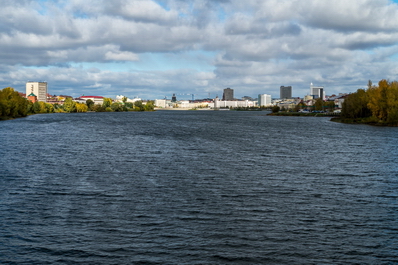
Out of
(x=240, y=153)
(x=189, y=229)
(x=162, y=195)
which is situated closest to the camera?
(x=189, y=229)

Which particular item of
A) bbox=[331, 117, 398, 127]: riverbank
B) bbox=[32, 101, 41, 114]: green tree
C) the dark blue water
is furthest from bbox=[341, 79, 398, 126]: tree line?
bbox=[32, 101, 41, 114]: green tree

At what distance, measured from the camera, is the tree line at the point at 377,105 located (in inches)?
3221

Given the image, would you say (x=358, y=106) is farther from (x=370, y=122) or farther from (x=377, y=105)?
(x=377, y=105)

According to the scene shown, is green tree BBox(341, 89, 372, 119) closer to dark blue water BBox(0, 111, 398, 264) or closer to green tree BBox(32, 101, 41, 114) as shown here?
dark blue water BBox(0, 111, 398, 264)

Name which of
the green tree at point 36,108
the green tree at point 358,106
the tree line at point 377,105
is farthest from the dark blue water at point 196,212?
the green tree at point 36,108

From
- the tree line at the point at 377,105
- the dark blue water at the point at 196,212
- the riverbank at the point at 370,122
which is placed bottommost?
the dark blue water at the point at 196,212

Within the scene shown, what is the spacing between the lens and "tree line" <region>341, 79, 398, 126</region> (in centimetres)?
8181

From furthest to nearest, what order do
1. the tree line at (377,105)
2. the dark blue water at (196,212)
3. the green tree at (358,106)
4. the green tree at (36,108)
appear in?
the green tree at (36,108) → the green tree at (358,106) → the tree line at (377,105) → the dark blue water at (196,212)

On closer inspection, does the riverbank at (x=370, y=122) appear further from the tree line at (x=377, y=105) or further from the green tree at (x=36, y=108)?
the green tree at (x=36, y=108)

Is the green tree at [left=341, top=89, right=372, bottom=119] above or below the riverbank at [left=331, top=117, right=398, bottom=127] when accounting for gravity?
above

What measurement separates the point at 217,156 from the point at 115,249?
23.3 metres

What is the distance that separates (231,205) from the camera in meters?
18.0

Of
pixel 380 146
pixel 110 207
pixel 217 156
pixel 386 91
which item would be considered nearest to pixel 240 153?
pixel 217 156

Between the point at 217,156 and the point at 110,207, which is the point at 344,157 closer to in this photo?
the point at 217,156
